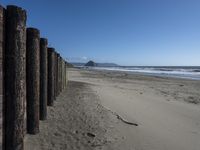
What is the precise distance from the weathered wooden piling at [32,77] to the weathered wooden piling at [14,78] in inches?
32.1

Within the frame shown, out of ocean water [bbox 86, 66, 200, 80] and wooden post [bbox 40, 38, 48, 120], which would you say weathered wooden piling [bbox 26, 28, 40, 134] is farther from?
ocean water [bbox 86, 66, 200, 80]

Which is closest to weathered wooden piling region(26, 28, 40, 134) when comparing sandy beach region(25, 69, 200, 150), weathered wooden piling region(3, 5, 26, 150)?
sandy beach region(25, 69, 200, 150)

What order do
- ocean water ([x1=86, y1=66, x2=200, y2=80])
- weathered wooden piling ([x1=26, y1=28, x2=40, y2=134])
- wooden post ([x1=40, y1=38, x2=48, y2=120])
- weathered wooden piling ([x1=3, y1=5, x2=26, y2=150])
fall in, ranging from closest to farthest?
weathered wooden piling ([x1=3, y1=5, x2=26, y2=150]) < weathered wooden piling ([x1=26, y1=28, x2=40, y2=134]) < wooden post ([x1=40, y1=38, x2=48, y2=120]) < ocean water ([x1=86, y1=66, x2=200, y2=80])

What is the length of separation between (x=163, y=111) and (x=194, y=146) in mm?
3545

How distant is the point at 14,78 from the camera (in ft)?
11.5

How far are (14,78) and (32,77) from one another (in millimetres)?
1098

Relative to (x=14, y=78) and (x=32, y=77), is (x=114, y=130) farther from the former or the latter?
(x=14, y=78)

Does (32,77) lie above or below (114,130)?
above

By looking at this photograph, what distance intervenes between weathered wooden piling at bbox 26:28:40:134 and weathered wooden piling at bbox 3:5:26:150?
816 mm

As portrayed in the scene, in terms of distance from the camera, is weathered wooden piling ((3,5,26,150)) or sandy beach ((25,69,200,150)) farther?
sandy beach ((25,69,200,150))

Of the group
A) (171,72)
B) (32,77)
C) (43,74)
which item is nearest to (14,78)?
(32,77)

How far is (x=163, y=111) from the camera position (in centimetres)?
904

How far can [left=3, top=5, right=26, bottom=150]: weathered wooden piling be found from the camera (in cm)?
344

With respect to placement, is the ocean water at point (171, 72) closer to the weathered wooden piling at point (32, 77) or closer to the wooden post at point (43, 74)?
the wooden post at point (43, 74)
